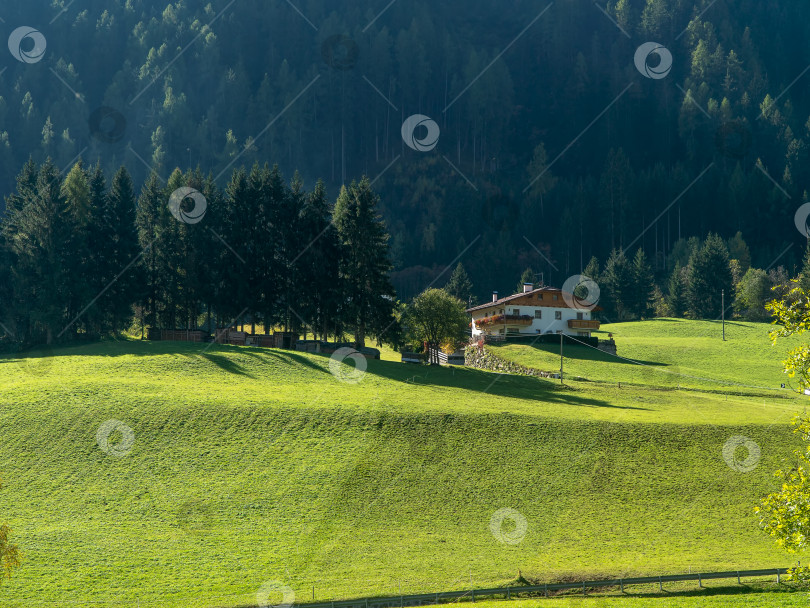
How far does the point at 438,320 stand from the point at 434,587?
4731 centimetres

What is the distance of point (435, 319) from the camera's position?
7719cm

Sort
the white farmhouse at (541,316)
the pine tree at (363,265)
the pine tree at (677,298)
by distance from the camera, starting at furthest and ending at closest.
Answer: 1. the pine tree at (677,298)
2. the white farmhouse at (541,316)
3. the pine tree at (363,265)

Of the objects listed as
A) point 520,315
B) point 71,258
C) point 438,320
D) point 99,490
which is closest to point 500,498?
point 99,490

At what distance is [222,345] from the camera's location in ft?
245

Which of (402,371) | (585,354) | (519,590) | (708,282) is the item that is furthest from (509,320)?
(519,590)

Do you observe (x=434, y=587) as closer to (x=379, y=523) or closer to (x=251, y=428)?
(x=379, y=523)

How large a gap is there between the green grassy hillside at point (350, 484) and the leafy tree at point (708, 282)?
239 ft
